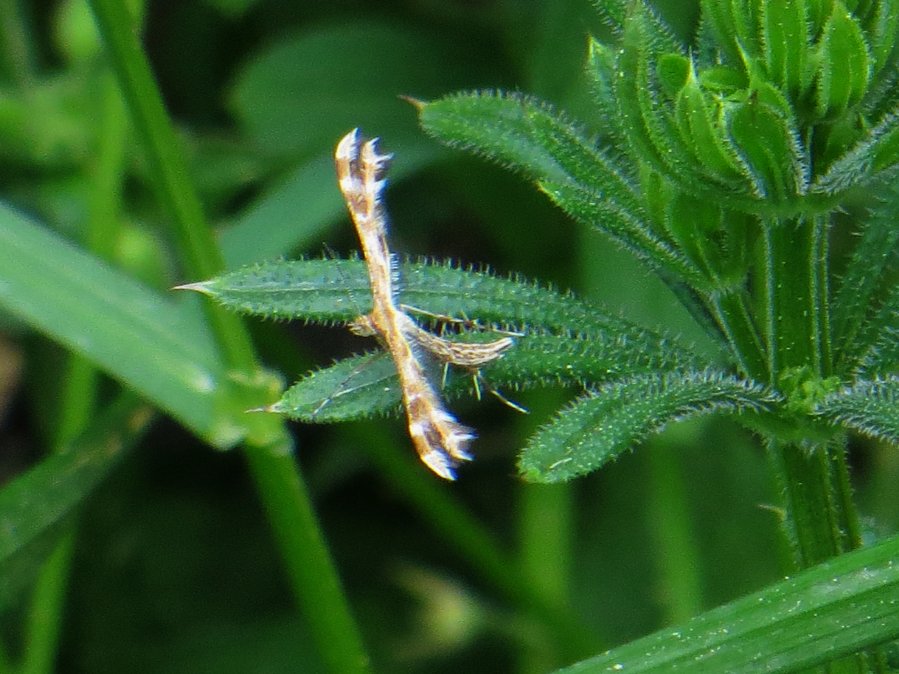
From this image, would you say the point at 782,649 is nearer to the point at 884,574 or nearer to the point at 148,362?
the point at 884,574

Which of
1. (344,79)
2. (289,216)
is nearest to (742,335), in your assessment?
(289,216)

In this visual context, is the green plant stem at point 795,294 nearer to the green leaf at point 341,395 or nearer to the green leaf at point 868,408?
the green leaf at point 868,408

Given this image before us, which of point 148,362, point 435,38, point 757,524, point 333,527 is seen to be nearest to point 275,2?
point 435,38

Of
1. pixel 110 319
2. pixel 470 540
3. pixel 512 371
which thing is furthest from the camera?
pixel 470 540

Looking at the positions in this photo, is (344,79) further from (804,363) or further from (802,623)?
(802,623)

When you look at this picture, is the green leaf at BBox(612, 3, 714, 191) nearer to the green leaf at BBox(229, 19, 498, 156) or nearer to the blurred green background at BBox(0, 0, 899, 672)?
the blurred green background at BBox(0, 0, 899, 672)

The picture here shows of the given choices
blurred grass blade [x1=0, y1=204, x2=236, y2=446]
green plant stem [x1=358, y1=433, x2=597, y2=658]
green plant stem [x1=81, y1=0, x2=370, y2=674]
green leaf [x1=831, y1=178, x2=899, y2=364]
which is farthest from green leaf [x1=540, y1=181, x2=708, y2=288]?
green plant stem [x1=358, y1=433, x2=597, y2=658]

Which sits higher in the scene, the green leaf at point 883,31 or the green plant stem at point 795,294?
the green leaf at point 883,31

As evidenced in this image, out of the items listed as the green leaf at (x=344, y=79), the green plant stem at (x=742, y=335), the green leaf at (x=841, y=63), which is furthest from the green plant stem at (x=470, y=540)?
the green leaf at (x=841, y=63)
